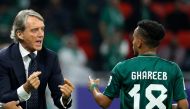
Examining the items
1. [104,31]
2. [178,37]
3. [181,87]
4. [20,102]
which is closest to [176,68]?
[181,87]

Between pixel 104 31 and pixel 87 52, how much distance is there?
886 mm

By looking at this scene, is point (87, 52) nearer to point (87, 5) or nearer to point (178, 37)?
point (87, 5)

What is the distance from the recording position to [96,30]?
13742 mm

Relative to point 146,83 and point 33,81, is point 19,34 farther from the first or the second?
point 146,83

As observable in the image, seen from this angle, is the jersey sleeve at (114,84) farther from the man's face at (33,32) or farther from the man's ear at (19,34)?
the man's ear at (19,34)

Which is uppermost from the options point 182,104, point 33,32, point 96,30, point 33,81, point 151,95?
point 33,32

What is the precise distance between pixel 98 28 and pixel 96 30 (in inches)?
3.0

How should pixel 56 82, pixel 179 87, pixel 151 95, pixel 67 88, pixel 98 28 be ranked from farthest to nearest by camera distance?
pixel 98 28 < pixel 56 82 < pixel 67 88 < pixel 179 87 < pixel 151 95

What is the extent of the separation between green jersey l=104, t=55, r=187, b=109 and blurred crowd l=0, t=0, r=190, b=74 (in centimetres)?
630

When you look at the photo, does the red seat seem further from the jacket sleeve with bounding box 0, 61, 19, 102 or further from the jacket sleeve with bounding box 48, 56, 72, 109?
the jacket sleeve with bounding box 0, 61, 19, 102

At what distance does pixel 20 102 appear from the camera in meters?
6.60

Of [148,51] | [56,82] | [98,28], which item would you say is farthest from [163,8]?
[148,51]

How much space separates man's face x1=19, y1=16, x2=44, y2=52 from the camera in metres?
6.59

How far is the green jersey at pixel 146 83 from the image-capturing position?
6.18m
